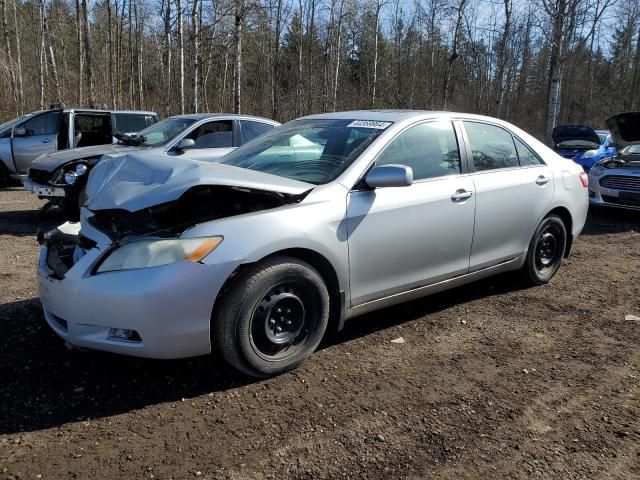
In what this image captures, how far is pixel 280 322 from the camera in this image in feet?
10.7

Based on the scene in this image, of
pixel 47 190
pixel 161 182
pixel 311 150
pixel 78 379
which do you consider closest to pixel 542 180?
pixel 311 150

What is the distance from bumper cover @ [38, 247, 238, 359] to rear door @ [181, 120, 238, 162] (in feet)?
16.7

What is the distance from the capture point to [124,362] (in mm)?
3387

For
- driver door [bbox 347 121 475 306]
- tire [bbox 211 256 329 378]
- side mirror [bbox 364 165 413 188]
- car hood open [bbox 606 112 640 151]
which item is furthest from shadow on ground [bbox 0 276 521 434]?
car hood open [bbox 606 112 640 151]

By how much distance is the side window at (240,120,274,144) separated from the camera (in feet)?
27.8

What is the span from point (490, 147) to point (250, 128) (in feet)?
16.0

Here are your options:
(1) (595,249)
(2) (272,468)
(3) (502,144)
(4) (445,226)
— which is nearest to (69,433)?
(2) (272,468)

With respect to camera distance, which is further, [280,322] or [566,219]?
[566,219]

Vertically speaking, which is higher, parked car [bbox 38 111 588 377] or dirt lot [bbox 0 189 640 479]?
parked car [bbox 38 111 588 377]

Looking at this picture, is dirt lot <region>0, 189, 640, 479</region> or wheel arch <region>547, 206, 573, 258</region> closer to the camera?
dirt lot <region>0, 189, 640, 479</region>

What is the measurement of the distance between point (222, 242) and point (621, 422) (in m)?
2.45

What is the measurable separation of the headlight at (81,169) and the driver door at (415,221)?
5.57 m

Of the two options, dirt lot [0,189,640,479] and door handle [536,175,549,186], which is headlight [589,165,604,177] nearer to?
door handle [536,175,549,186]

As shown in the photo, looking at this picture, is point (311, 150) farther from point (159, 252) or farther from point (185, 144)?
point (185, 144)
